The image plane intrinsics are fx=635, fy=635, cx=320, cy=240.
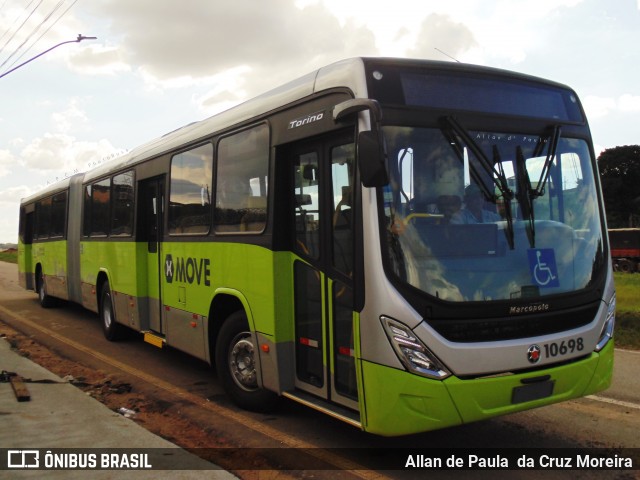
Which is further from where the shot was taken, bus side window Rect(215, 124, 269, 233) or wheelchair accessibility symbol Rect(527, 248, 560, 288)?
bus side window Rect(215, 124, 269, 233)

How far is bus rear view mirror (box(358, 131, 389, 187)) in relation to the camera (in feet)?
14.4

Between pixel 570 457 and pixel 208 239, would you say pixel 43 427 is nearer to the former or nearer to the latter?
pixel 208 239

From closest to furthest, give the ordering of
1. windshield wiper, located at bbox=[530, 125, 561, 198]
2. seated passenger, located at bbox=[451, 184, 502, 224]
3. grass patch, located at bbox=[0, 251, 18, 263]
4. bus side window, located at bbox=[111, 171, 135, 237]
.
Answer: seated passenger, located at bbox=[451, 184, 502, 224]
windshield wiper, located at bbox=[530, 125, 561, 198]
bus side window, located at bbox=[111, 171, 135, 237]
grass patch, located at bbox=[0, 251, 18, 263]

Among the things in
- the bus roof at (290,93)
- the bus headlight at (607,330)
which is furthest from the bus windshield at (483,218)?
the bus roof at (290,93)

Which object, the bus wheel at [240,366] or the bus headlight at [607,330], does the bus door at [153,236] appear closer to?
the bus wheel at [240,366]

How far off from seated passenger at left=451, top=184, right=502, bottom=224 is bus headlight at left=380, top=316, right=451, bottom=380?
3.29 feet

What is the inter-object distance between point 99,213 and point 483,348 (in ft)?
29.5

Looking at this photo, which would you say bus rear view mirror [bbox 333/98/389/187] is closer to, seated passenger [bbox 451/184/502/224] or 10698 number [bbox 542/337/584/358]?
seated passenger [bbox 451/184/502/224]

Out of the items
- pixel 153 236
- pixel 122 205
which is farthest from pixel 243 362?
pixel 122 205

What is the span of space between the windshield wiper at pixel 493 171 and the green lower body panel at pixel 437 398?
1061 millimetres

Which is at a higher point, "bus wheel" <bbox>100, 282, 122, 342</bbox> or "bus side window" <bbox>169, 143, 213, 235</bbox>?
"bus side window" <bbox>169, 143, 213, 235</bbox>

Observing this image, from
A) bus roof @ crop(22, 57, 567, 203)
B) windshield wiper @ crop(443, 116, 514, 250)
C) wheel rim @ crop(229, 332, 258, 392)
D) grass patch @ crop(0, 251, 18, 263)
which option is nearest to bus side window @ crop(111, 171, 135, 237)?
bus roof @ crop(22, 57, 567, 203)

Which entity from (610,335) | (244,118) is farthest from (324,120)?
(610,335)

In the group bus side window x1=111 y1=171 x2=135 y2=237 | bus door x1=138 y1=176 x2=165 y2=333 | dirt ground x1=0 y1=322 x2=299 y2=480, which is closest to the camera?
dirt ground x1=0 y1=322 x2=299 y2=480
